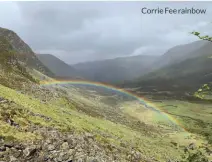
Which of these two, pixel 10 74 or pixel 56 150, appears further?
pixel 10 74

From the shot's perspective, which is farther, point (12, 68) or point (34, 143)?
point (12, 68)

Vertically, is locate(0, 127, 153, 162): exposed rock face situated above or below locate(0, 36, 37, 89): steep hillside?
below

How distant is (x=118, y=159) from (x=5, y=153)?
54.8ft

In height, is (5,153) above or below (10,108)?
below

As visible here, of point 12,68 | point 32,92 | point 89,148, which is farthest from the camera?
point 12,68

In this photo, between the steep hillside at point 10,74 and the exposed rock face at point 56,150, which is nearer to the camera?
the exposed rock face at point 56,150

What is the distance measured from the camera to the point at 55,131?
3581 cm

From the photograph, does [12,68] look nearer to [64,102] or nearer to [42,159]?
[64,102]

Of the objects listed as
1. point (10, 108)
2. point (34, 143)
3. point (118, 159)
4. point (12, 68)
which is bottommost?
point (118, 159)

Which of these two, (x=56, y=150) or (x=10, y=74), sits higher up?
(x=10, y=74)

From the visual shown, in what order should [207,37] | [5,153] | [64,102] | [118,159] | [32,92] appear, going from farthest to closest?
1. [64,102]
2. [32,92]
3. [118,159]
4. [5,153]
5. [207,37]

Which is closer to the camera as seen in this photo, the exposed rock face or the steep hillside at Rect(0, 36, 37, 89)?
the exposed rock face

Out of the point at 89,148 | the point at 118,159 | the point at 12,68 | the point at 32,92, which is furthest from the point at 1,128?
the point at 12,68

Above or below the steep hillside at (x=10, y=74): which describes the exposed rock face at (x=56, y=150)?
below
